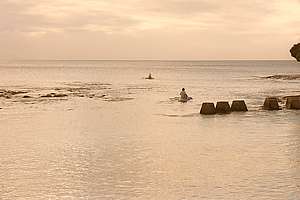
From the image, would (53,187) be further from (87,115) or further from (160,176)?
(87,115)

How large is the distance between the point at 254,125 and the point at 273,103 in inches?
334

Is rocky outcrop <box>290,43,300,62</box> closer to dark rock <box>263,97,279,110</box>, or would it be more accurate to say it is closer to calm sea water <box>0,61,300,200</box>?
dark rock <box>263,97,279,110</box>

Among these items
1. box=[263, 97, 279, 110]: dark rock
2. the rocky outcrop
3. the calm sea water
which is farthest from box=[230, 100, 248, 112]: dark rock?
the rocky outcrop

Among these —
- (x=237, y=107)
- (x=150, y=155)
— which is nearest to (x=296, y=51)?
(x=237, y=107)

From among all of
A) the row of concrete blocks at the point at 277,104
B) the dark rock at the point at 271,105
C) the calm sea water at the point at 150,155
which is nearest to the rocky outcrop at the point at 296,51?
the row of concrete blocks at the point at 277,104

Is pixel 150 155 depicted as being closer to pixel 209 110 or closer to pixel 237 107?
pixel 209 110

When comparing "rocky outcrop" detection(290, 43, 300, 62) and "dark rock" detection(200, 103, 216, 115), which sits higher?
"rocky outcrop" detection(290, 43, 300, 62)

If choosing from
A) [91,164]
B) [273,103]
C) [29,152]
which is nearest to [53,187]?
[91,164]

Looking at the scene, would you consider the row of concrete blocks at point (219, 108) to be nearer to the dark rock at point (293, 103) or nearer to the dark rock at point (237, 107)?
the dark rock at point (237, 107)

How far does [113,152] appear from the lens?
22094 mm

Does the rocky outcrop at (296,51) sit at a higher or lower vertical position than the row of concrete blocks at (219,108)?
higher

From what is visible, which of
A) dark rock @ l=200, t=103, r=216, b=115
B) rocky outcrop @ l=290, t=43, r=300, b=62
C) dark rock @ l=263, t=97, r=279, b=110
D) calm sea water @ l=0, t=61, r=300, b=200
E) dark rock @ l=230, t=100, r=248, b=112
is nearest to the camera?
calm sea water @ l=0, t=61, r=300, b=200

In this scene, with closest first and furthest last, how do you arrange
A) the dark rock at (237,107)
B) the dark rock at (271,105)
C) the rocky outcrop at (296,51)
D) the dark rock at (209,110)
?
the dark rock at (209,110)
the dark rock at (237,107)
the dark rock at (271,105)
the rocky outcrop at (296,51)

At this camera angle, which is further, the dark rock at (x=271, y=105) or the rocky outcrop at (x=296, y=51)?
the rocky outcrop at (x=296, y=51)
